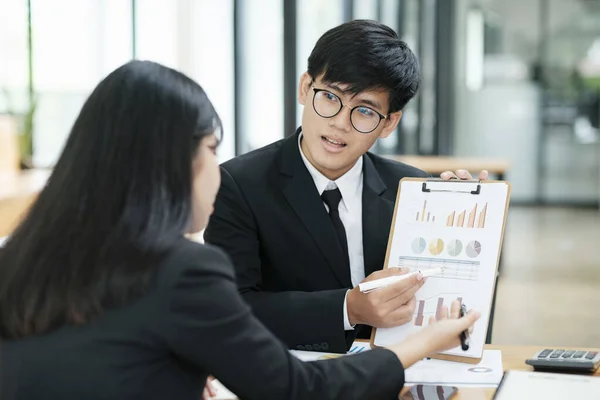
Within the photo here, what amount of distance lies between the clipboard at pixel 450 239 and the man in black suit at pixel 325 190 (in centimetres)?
22

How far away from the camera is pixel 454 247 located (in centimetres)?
169

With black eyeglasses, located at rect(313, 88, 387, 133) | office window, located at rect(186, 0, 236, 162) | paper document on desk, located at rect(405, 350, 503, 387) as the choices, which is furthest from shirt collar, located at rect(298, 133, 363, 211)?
office window, located at rect(186, 0, 236, 162)

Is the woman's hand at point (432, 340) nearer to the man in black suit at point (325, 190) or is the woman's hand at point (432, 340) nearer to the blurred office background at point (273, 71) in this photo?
the man in black suit at point (325, 190)

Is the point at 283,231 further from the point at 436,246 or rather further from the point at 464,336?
the point at 464,336

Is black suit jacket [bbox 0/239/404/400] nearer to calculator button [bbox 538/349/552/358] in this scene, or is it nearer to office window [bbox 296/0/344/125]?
calculator button [bbox 538/349/552/358]

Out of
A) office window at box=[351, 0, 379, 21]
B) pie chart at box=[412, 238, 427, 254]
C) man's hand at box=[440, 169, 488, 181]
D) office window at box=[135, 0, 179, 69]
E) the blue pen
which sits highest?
office window at box=[351, 0, 379, 21]

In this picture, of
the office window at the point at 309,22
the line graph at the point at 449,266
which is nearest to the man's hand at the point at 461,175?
the line graph at the point at 449,266

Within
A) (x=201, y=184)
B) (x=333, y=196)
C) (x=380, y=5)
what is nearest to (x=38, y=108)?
(x=380, y=5)

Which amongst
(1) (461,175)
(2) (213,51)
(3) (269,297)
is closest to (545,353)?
(1) (461,175)

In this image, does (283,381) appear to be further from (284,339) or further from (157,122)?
(284,339)

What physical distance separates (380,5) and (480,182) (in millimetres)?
6265

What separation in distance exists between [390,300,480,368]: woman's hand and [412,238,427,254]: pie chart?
0.25 metres

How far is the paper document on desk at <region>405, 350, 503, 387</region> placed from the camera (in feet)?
5.08

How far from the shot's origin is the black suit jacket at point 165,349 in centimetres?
110
